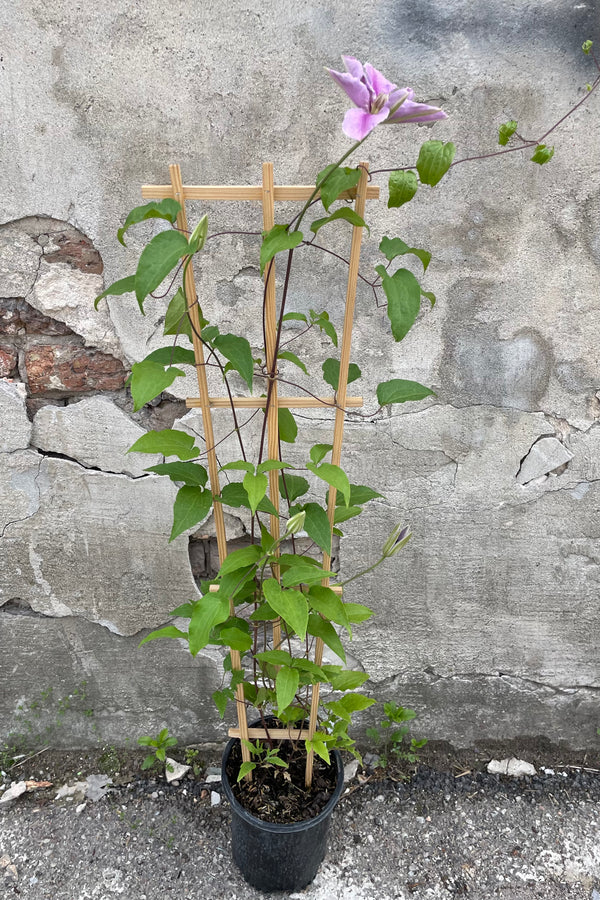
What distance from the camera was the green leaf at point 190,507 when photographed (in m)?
1.21

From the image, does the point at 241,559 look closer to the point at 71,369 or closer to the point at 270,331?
the point at 270,331

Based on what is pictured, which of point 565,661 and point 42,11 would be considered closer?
point 42,11

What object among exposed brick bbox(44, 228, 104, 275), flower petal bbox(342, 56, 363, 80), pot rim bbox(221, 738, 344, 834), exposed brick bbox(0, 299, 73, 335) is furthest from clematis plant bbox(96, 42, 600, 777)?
exposed brick bbox(0, 299, 73, 335)

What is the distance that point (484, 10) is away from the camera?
142 centimetres

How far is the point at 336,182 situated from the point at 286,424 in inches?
20.3

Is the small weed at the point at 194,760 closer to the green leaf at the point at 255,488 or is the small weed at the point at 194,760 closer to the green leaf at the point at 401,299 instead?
the green leaf at the point at 255,488

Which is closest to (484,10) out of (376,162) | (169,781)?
(376,162)

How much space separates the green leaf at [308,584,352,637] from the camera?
1270mm

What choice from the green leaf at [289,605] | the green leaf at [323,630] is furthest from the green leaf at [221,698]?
the green leaf at [289,605]

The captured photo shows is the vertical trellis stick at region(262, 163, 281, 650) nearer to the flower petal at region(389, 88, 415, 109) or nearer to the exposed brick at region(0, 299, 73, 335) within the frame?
the flower petal at region(389, 88, 415, 109)

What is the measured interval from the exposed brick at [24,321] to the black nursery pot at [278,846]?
1243 mm

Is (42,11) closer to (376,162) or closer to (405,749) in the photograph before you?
(376,162)

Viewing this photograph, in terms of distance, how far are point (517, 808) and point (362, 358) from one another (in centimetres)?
151

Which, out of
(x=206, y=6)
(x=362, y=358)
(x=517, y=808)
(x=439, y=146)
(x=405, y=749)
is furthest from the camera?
(x=405, y=749)
